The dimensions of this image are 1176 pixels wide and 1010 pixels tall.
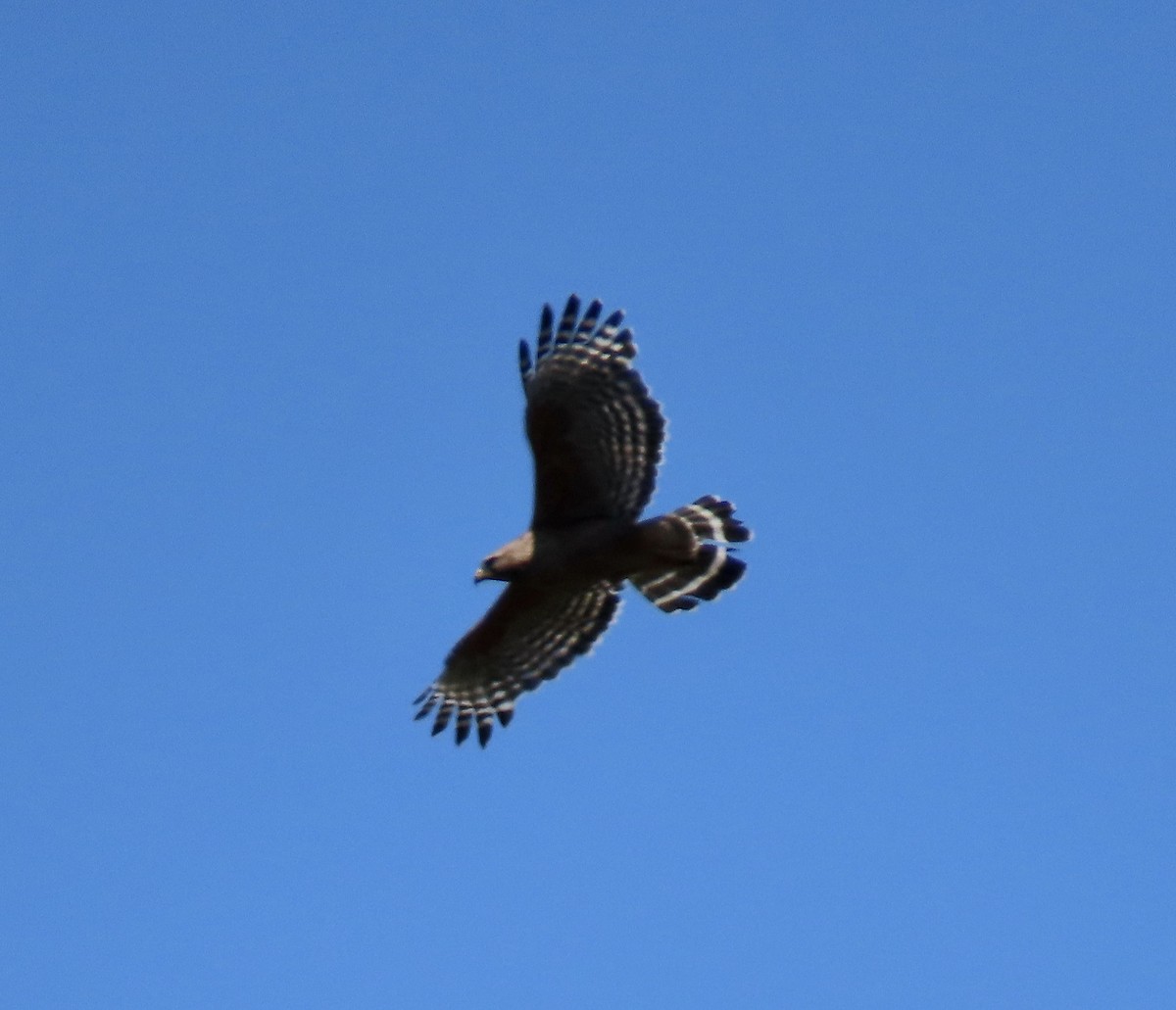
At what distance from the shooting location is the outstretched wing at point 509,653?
1434 cm

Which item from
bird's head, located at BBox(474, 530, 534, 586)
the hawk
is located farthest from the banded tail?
bird's head, located at BBox(474, 530, 534, 586)

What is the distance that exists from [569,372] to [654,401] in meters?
0.57

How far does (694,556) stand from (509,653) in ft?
5.66

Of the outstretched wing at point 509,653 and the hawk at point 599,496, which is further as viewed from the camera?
the outstretched wing at point 509,653

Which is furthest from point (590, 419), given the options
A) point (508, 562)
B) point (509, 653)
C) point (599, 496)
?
point (509, 653)

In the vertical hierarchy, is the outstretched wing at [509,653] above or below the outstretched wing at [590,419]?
below

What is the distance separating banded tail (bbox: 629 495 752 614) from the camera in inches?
531

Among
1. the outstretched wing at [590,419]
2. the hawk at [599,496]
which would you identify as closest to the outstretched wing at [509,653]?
the hawk at [599,496]

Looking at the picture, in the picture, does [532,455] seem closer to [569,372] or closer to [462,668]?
[569,372]

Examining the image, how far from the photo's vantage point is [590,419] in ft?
43.8

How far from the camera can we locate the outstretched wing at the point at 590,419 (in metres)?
13.3

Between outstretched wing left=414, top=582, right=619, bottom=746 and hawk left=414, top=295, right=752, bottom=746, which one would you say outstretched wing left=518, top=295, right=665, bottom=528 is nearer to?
hawk left=414, top=295, right=752, bottom=746

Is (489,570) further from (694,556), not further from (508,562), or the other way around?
(694,556)

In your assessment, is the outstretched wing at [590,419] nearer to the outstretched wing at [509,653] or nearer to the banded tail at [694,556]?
the banded tail at [694,556]
